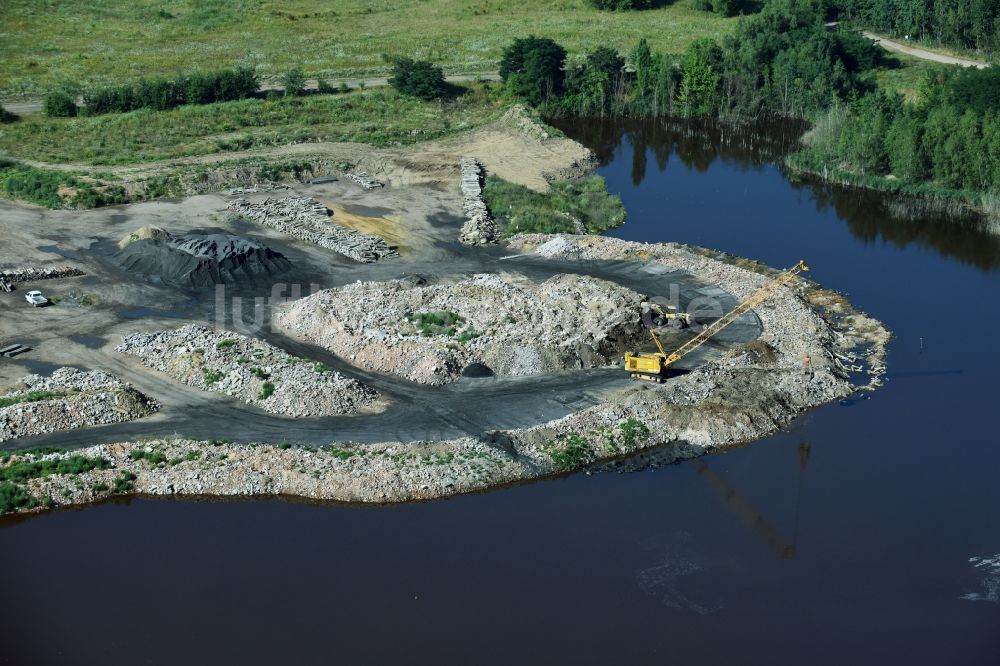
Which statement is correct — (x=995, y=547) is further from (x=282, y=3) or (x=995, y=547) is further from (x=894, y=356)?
(x=282, y=3)

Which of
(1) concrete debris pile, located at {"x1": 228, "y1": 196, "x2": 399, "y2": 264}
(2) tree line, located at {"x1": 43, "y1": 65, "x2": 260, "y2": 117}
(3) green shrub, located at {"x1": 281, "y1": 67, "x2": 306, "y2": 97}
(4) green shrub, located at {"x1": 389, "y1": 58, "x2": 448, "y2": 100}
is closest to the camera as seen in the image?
(1) concrete debris pile, located at {"x1": 228, "y1": 196, "x2": 399, "y2": 264}

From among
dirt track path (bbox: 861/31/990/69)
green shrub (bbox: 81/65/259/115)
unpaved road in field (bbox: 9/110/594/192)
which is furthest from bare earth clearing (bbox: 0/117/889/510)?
dirt track path (bbox: 861/31/990/69)

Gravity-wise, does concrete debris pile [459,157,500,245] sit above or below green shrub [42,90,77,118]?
below

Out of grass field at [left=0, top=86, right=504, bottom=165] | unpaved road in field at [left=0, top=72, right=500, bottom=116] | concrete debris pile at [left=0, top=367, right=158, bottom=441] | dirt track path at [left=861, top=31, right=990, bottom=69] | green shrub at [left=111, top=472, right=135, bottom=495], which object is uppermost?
dirt track path at [left=861, top=31, right=990, bottom=69]

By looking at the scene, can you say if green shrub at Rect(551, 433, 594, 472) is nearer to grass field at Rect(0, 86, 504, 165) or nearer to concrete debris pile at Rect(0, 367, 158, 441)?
concrete debris pile at Rect(0, 367, 158, 441)

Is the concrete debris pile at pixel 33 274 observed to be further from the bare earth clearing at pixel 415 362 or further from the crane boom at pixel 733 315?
the crane boom at pixel 733 315

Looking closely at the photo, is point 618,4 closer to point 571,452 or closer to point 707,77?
point 707,77
